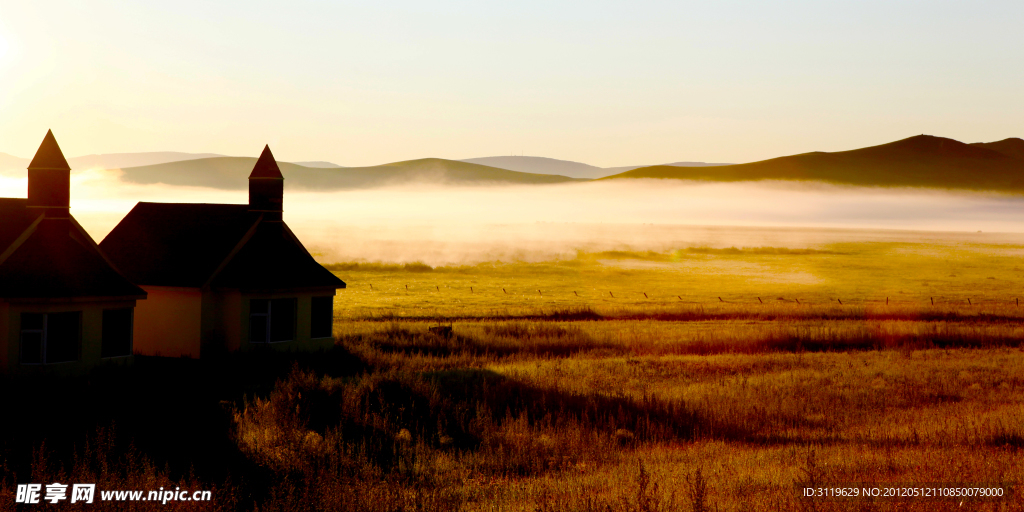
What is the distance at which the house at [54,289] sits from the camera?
87.0 ft

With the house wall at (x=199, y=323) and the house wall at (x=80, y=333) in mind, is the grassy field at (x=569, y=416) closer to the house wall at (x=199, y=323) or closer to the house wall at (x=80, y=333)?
the house wall at (x=80, y=333)

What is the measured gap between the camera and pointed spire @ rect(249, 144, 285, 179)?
36.0 meters

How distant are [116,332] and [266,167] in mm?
9967

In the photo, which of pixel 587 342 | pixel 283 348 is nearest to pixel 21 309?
pixel 283 348

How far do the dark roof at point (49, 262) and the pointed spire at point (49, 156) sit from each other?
1.58 meters

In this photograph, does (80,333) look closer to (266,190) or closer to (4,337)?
(4,337)

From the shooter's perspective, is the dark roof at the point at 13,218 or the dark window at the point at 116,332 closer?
the dark window at the point at 116,332

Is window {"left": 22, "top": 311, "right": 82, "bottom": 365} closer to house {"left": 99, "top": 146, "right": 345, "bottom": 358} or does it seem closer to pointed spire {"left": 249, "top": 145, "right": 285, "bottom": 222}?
house {"left": 99, "top": 146, "right": 345, "bottom": 358}

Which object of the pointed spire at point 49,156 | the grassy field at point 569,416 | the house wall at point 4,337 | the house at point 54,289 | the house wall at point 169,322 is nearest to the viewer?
the grassy field at point 569,416

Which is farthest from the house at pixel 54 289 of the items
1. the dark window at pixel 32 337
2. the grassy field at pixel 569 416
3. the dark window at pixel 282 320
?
the dark window at pixel 282 320

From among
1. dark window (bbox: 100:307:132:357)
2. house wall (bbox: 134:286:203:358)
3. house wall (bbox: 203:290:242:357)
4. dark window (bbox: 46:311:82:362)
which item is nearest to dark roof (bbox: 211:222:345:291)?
house wall (bbox: 203:290:242:357)

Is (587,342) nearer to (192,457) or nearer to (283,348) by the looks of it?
(283,348)

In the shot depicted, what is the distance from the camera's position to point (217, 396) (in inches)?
972

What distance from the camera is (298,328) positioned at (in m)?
33.7
